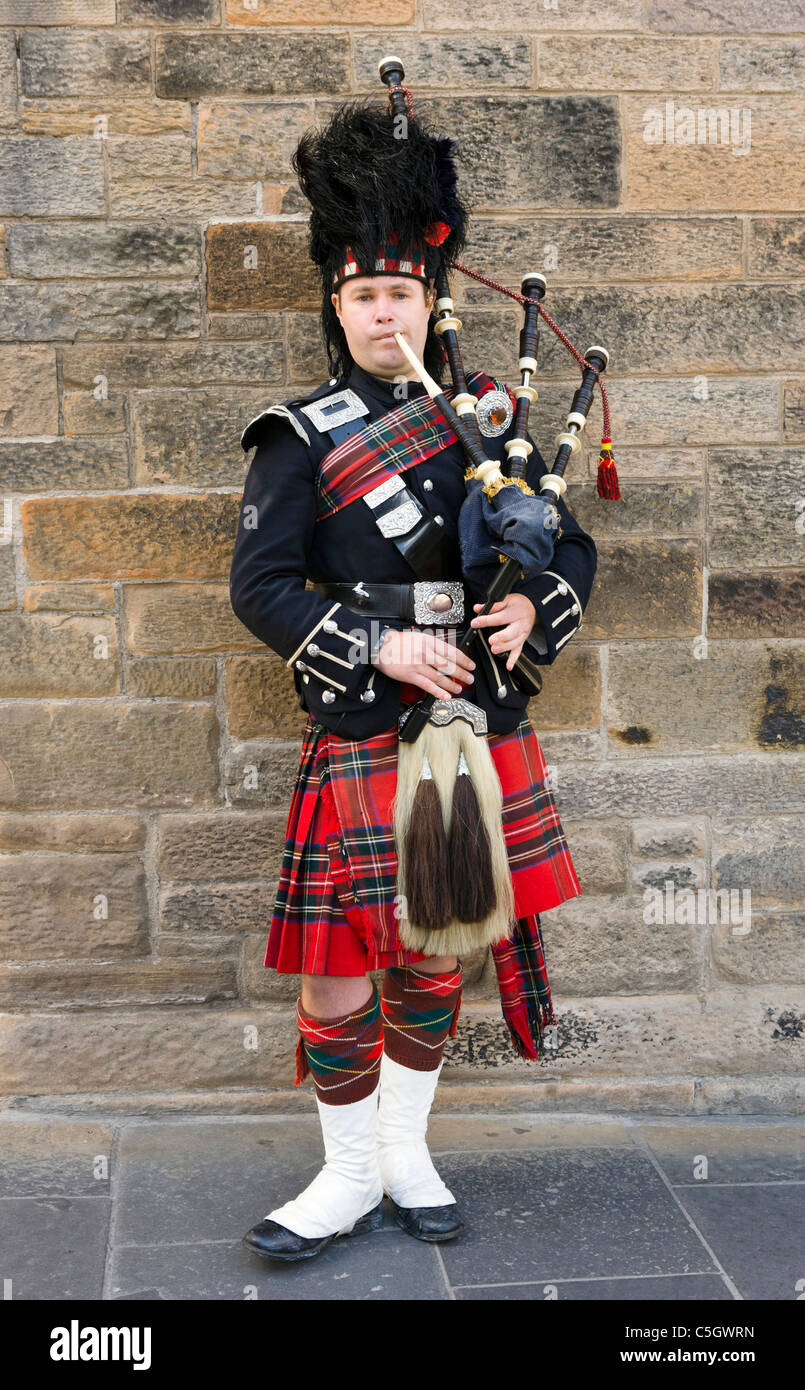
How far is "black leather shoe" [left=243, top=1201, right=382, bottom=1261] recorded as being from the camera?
2270 mm

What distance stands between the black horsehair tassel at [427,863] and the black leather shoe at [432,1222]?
23.2 inches

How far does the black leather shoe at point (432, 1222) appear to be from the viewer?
2363mm

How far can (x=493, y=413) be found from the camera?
2395 millimetres

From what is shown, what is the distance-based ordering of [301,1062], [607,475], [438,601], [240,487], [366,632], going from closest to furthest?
[366,632]
[438,601]
[301,1062]
[607,475]
[240,487]

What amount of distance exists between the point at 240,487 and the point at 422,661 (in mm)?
848

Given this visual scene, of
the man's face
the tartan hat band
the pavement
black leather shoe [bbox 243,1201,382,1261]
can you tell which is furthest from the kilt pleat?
the tartan hat band

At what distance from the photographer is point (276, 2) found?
2.78 m

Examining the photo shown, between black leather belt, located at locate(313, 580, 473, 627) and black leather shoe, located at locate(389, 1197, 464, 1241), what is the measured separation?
1.13 metres

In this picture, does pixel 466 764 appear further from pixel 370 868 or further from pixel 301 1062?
pixel 301 1062

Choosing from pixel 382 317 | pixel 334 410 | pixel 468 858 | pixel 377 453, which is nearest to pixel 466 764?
pixel 468 858

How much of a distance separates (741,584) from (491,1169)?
4.76 ft

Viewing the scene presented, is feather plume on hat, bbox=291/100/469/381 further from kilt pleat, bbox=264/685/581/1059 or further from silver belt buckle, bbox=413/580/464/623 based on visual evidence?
kilt pleat, bbox=264/685/581/1059

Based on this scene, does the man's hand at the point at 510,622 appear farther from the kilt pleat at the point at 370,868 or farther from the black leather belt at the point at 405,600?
the kilt pleat at the point at 370,868

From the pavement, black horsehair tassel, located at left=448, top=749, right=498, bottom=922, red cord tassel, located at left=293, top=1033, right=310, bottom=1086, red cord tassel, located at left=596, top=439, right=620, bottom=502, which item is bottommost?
the pavement
